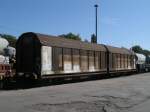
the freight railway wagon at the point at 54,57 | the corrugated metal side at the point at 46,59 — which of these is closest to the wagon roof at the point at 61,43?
the freight railway wagon at the point at 54,57

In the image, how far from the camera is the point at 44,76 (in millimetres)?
22469

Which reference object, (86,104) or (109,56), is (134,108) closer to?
(86,104)

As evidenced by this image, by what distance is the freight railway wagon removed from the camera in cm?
2247

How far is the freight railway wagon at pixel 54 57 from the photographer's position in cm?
2247

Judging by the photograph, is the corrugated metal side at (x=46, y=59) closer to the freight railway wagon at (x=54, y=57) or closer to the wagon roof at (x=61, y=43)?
the freight railway wagon at (x=54, y=57)

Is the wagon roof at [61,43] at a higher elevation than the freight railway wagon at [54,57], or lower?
higher

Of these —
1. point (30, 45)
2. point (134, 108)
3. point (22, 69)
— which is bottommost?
point (134, 108)

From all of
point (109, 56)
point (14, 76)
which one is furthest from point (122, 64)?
point (14, 76)

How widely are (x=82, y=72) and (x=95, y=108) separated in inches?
629

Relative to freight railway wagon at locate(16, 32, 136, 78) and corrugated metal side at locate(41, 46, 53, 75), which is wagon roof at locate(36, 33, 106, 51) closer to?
freight railway wagon at locate(16, 32, 136, 78)

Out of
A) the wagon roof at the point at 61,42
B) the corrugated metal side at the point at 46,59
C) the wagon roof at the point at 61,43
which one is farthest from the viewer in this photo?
the wagon roof at the point at 61,43

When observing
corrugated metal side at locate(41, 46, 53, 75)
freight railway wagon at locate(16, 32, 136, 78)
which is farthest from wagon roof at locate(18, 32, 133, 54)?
corrugated metal side at locate(41, 46, 53, 75)

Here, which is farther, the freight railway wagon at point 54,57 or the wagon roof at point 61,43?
the wagon roof at point 61,43

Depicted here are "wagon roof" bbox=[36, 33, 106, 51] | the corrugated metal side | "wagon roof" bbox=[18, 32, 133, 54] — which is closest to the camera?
the corrugated metal side
